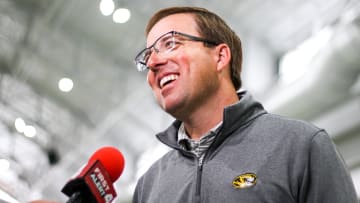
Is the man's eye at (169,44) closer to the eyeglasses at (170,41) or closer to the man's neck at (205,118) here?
the eyeglasses at (170,41)

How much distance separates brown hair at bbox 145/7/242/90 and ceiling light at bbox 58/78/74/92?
269 inches

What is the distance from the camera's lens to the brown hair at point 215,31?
176cm

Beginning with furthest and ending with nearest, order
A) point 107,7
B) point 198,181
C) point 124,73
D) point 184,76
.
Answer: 1. point 124,73
2. point 107,7
3. point 184,76
4. point 198,181

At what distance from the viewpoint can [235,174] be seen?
1359mm

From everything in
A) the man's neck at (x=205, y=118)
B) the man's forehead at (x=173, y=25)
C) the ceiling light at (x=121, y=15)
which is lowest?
the man's neck at (x=205, y=118)

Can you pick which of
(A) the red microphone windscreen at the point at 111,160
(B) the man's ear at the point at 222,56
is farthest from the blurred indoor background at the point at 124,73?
(B) the man's ear at the point at 222,56

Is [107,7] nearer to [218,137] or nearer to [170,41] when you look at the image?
[170,41]

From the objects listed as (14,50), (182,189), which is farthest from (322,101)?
(14,50)

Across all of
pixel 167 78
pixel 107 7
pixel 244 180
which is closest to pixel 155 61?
pixel 167 78

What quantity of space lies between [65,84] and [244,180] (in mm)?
7535

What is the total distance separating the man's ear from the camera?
1.72 m

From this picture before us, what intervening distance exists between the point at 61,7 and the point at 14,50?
1800 millimetres

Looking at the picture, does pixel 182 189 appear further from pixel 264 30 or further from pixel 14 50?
pixel 14 50

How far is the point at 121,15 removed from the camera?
660 centimetres
